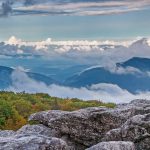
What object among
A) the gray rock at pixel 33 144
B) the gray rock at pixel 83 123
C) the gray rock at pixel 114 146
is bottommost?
the gray rock at pixel 83 123

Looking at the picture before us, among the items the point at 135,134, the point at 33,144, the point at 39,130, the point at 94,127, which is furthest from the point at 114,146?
the point at 39,130

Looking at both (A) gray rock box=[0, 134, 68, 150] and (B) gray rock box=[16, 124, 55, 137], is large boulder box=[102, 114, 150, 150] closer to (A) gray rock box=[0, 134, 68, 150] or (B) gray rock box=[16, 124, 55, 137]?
(B) gray rock box=[16, 124, 55, 137]

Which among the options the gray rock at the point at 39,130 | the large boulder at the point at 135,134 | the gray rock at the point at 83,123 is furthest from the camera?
the gray rock at the point at 39,130

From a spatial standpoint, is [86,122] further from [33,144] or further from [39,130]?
[33,144]

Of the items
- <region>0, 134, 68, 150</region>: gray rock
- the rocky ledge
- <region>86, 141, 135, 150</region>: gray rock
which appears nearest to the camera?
<region>0, 134, 68, 150</region>: gray rock

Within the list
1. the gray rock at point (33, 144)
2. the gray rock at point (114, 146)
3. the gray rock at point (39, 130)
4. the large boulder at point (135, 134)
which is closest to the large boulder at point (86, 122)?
the gray rock at point (39, 130)

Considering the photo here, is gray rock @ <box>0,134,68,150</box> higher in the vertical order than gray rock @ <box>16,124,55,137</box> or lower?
higher

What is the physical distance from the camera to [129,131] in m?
32.8

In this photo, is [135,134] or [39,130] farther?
[39,130]

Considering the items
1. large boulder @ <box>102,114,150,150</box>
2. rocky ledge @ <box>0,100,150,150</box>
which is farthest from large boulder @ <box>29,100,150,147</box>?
large boulder @ <box>102,114,150,150</box>

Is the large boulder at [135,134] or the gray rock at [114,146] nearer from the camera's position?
the gray rock at [114,146]

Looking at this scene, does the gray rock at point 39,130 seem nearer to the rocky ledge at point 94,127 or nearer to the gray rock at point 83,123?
the rocky ledge at point 94,127

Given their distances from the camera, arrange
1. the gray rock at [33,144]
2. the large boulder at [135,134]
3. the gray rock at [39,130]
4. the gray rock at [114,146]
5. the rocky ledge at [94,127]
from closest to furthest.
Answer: the gray rock at [33,144] < the gray rock at [114,146] < the large boulder at [135,134] < the rocky ledge at [94,127] < the gray rock at [39,130]

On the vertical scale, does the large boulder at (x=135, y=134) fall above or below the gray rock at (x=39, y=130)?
above
